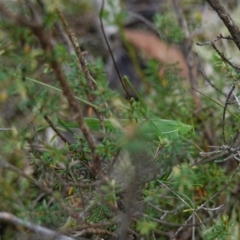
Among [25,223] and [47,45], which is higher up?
[47,45]

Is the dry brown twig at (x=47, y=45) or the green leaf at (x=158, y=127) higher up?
the dry brown twig at (x=47, y=45)

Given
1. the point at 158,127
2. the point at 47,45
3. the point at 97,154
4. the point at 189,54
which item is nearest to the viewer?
the point at 47,45

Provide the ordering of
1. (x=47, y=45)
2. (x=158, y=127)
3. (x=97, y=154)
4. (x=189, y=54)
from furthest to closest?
(x=189, y=54)
(x=158, y=127)
(x=97, y=154)
(x=47, y=45)

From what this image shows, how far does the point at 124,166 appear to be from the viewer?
1.12 metres

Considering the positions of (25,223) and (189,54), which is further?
(189,54)

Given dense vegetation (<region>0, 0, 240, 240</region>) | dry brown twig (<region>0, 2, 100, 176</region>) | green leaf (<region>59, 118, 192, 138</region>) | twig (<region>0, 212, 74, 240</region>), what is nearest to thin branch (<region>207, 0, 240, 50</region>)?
dense vegetation (<region>0, 0, 240, 240</region>)

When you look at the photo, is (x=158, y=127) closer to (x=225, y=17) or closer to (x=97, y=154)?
(x=97, y=154)

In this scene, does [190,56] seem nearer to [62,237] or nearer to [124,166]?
[124,166]

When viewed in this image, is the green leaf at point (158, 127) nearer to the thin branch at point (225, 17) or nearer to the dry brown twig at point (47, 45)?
the dry brown twig at point (47, 45)

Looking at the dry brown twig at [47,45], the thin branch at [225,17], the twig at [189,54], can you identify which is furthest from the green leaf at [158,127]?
the twig at [189,54]

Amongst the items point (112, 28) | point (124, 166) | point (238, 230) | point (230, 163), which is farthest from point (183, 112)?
point (112, 28)

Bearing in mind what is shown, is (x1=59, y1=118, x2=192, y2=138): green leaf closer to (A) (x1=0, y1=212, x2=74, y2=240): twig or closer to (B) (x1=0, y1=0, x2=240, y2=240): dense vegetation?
(B) (x1=0, y1=0, x2=240, y2=240): dense vegetation

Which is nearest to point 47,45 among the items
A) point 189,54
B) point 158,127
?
point 158,127

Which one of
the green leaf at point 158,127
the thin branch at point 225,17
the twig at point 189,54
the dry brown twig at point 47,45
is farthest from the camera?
the twig at point 189,54
